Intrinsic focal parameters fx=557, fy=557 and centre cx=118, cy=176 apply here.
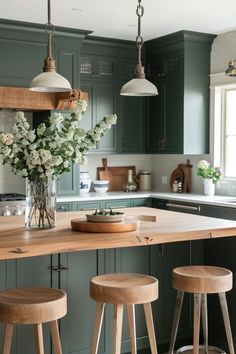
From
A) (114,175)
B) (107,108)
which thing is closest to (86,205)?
(114,175)

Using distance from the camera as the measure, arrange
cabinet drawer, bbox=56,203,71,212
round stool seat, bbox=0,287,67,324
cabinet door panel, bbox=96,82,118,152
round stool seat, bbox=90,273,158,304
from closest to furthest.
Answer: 1. round stool seat, bbox=0,287,67,324
2. round stool seat, bbox=90,273,158,304
3. cabinet drawer, bbox=56,203,71,212
4. cabinet door panel, bbox=96,82,118,152

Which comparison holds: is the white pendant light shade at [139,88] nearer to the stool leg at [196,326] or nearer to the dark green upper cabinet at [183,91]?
the stool leg at [196,326]

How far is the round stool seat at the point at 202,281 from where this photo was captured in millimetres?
3133

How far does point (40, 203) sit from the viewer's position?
320 cm

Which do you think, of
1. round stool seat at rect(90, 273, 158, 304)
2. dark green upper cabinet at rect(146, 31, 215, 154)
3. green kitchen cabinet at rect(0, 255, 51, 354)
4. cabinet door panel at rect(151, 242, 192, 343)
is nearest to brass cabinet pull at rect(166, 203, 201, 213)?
dark green upper cabinet at rect(146, 31, 215, 154)

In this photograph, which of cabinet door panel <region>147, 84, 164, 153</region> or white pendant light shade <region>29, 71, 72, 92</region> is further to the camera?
cabinet door panel <region>147, 84, 164, 153</region>

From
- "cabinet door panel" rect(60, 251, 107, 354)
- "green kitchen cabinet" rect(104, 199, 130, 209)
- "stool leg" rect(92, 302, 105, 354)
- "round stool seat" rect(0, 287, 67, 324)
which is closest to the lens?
"round stool seat" rect(0, 287, 67, 324)

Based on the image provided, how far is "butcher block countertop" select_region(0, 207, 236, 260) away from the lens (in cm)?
270

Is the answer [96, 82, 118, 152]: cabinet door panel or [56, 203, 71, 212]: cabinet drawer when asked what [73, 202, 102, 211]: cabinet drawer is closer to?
[56, 203, 71, 212]: cabinet drawer

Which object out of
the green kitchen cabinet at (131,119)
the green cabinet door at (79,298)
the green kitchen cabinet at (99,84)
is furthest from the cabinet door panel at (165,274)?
the green kitchen cabinet at (131,119)

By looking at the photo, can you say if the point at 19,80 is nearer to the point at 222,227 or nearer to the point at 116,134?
the point at 116,134

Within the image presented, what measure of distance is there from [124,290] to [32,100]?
301 centimetres

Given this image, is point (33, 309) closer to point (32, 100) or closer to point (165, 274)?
point (165, 274)

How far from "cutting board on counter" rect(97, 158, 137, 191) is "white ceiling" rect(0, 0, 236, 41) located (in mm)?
1606
